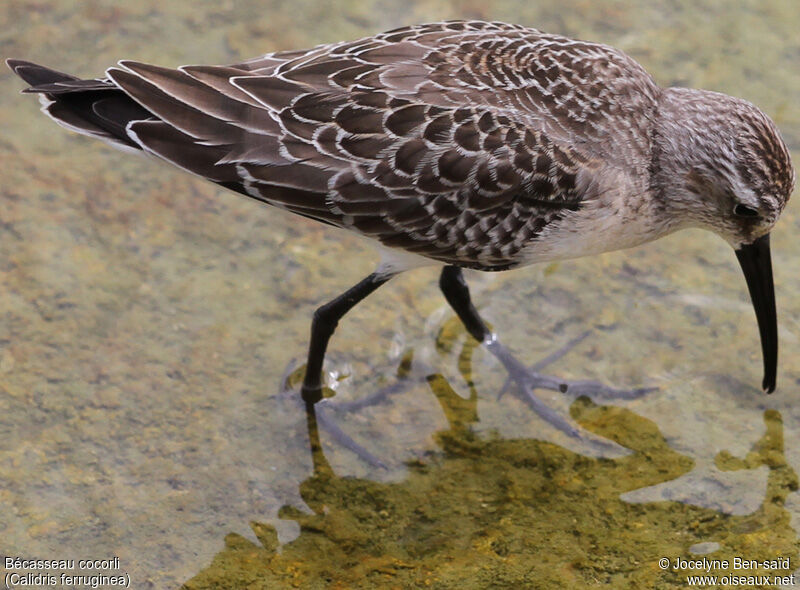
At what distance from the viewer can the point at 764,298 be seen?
20.9ft

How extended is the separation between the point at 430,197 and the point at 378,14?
3.69m

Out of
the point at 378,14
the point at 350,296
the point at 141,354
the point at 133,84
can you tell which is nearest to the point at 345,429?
the point at 350,296

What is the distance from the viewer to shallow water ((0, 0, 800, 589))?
18.8ft

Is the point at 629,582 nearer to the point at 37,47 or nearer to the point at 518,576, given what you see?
the point at 518,576

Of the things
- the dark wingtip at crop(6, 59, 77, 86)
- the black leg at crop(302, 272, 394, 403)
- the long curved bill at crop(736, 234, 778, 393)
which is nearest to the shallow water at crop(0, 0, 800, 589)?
the black leg at crop(302, 272, 394, 403)

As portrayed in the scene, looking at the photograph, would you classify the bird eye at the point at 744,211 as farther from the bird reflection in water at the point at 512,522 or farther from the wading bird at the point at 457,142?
the bird reflection in water at the point at 512,522

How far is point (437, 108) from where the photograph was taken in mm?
5715

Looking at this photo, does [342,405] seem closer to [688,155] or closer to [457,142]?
[457,142]

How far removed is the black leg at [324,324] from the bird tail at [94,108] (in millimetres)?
1444

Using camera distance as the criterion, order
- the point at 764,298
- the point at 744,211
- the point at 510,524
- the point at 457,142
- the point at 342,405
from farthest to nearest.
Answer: the point at 342,405, the point at 764,298, the point at 744,211, the point at 510,524, the point at 457,142

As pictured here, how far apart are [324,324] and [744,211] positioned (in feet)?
8.14

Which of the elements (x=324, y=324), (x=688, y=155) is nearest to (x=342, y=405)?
(x=324, y=324)

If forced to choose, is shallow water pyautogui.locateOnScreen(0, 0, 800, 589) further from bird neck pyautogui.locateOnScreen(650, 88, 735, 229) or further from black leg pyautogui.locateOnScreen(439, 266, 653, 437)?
bird neck pyautogui.locateOnScreen(650, 88, 735, 229)

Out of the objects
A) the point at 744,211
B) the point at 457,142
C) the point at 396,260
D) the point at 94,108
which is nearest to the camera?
the point at 457,142
